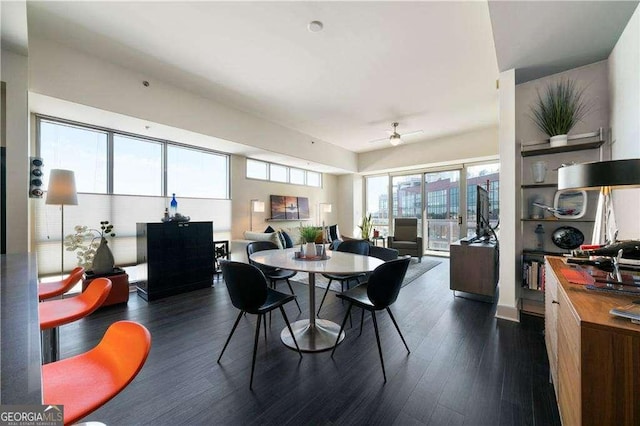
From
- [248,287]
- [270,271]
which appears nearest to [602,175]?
[248,287]

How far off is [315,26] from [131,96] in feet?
8.74

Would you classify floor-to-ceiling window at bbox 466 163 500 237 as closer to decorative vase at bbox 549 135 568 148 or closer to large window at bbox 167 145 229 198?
decorative vase at bbox 549 135 568 148

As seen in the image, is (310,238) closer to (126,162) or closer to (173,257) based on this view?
(173,257)

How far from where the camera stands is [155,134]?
4.24 meters

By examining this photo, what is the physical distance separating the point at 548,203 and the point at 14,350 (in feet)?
13.3

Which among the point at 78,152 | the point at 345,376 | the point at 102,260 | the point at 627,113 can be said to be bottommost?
the point at 345,376

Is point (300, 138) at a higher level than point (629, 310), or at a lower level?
higher

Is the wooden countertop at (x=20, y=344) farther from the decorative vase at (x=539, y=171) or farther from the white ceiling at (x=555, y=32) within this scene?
the decorative vase at (x=539, y=171)

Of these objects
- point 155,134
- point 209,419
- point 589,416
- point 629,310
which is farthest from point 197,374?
point 155,134

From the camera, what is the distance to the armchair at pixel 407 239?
6.11 metres

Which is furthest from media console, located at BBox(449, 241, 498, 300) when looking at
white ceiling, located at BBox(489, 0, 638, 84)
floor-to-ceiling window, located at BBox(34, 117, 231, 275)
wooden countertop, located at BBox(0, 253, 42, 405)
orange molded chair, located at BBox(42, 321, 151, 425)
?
floor-to-ceiling window, located at BBox(34, 117, 231, 275)

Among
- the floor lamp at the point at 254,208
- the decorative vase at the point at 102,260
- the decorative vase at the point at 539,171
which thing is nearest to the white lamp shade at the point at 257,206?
the floor lamp at the point at 254,208

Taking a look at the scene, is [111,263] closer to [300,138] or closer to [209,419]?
[209,419]

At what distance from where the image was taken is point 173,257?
12.7 ft
